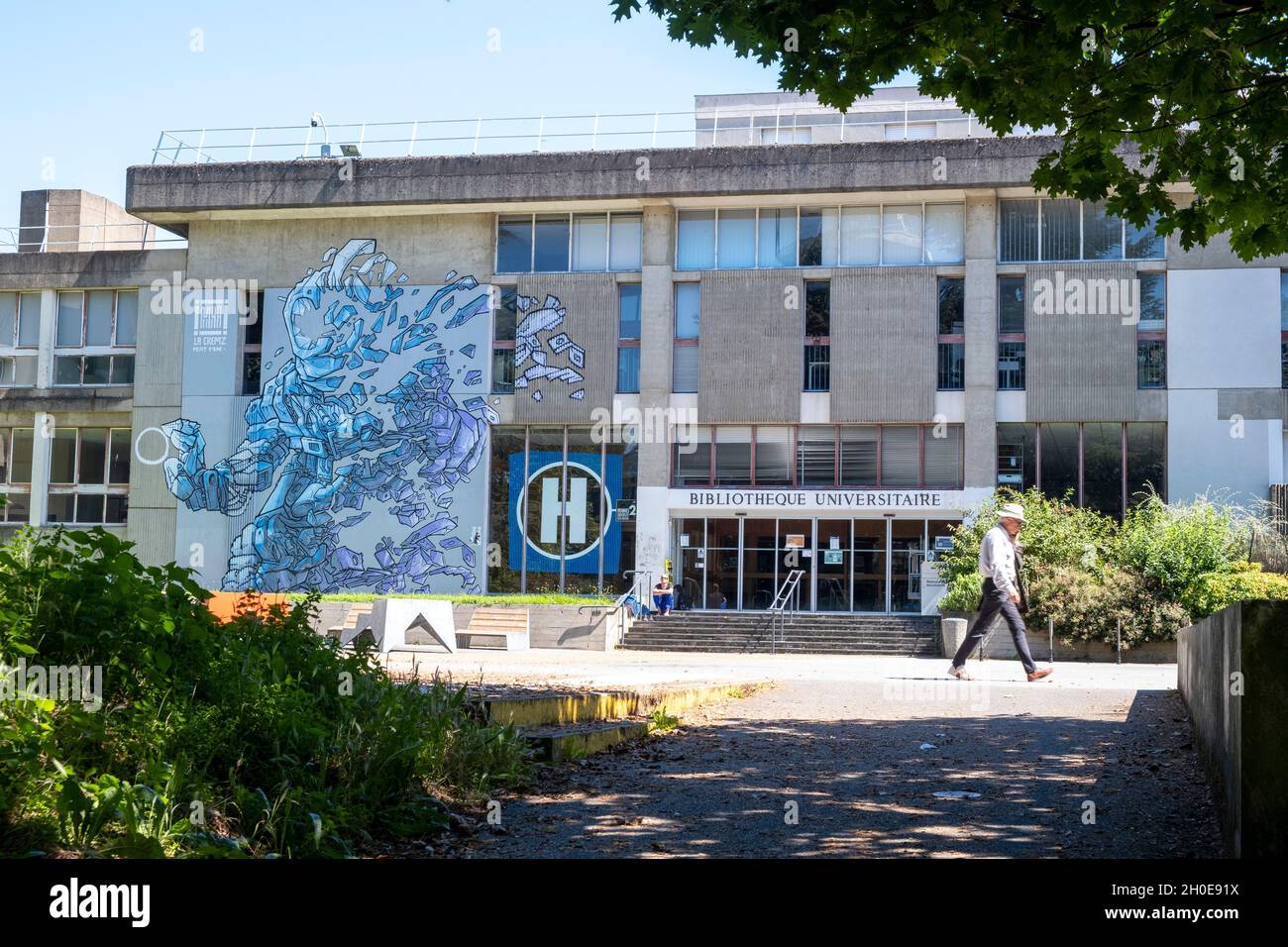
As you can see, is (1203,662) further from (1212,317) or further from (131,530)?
(131,530)

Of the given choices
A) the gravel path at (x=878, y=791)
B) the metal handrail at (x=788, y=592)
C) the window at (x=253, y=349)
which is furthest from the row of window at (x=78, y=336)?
the gravel path at (x=878, y=791)

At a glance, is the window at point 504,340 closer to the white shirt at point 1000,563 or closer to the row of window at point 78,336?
the row of window at point 78,336

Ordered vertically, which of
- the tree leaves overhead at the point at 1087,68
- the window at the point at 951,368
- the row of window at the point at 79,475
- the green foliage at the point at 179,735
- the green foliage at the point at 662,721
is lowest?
the green foliage at the point at 662,721

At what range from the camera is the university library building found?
33.4 metres

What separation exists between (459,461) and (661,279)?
23.3ft

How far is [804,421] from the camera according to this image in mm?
34719

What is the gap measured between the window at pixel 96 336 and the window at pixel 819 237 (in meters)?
16.3

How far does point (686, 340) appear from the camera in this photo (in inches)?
1405

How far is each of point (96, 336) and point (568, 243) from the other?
1452cm

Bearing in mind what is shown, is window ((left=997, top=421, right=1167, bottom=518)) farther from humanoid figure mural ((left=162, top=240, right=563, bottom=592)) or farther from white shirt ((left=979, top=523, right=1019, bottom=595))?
white shirt ((left=979, top=523, right=1019, bottom=595))

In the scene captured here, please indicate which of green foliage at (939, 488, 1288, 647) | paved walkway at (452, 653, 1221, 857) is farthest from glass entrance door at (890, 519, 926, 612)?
paved walkway at (452, 653, 1221, 857)

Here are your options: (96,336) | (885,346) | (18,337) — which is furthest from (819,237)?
(18,337)

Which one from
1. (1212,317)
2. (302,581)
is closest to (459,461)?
(302,581)

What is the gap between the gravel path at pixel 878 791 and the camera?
19.0ft
